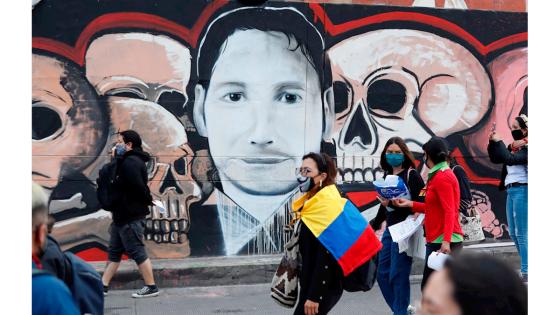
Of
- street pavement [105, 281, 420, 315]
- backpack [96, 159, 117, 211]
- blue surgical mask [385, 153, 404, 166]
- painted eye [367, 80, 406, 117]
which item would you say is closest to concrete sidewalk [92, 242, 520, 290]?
street pavement [105, 281, 420, 315]

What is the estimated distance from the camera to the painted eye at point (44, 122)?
9.41 m

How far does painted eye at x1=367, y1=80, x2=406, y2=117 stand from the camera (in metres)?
10.6

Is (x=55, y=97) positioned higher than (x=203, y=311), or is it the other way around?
(x=55, y=97)

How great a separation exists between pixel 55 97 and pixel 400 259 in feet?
15.1

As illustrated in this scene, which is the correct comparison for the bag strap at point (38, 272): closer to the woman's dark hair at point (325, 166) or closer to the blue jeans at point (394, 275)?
the woman's dark hair at point (325, 166)

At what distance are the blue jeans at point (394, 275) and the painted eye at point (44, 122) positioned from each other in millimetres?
4268

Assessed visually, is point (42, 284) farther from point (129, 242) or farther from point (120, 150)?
point (120, 150)

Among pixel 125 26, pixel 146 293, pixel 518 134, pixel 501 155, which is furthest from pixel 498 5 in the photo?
pixel 146 293

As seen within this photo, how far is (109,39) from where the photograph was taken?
9.63 meters

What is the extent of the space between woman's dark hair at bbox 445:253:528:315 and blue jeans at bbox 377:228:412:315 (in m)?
4.61

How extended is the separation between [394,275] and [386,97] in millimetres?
4110

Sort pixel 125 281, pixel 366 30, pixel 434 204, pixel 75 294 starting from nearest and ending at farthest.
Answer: pixel 75 294
pixel 434 204
pixel 125 281
pixel 366 30

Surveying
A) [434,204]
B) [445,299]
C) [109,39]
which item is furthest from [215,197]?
[445,299]

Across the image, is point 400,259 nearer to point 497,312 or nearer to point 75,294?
point 75,294
